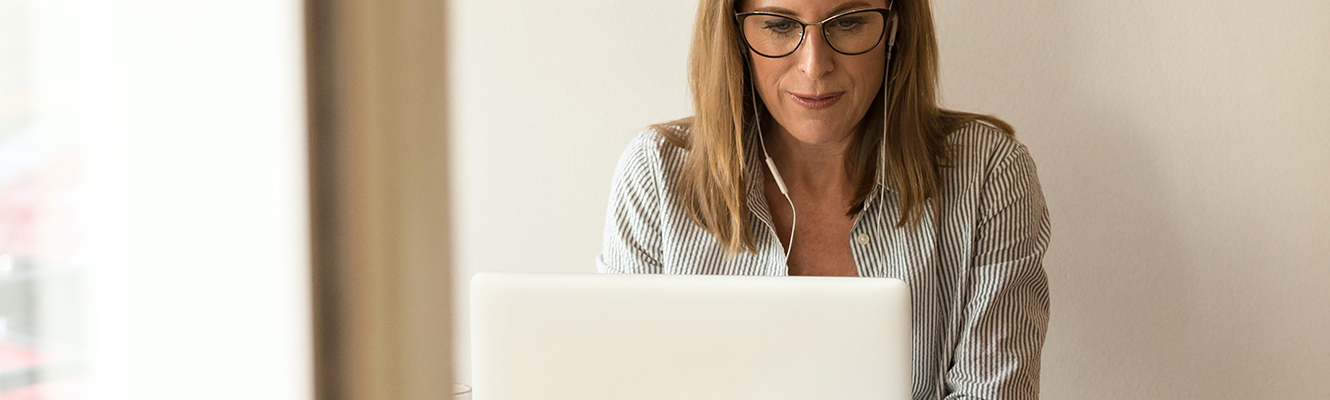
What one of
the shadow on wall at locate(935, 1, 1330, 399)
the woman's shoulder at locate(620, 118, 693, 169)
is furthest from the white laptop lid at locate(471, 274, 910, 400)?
the shadow on wall at locate(935, 1, 1330, 399)

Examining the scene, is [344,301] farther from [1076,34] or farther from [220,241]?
[1076,34]

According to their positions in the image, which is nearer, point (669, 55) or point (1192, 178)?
point (1192, 178)

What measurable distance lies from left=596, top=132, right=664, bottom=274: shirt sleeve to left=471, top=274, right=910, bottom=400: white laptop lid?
605 millimetres

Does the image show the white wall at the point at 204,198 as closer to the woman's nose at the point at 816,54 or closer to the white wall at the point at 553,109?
the woman's nose at the point at 816,54

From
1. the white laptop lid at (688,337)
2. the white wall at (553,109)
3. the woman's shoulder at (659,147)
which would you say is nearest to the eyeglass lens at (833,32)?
the woman's shoulder at (659,147)

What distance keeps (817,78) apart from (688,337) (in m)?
0.61

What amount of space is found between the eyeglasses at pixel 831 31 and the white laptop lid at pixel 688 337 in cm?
58

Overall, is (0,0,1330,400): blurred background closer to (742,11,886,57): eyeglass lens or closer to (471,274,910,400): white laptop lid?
(471,274,910,400): white laptop lid

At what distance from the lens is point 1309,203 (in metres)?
1.40

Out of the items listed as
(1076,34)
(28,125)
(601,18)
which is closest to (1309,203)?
(1076,34)

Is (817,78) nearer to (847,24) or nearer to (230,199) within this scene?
(847,24)

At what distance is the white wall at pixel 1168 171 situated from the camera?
1380 millimetres

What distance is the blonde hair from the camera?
1.31 m

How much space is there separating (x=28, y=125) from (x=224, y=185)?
0.29 m
